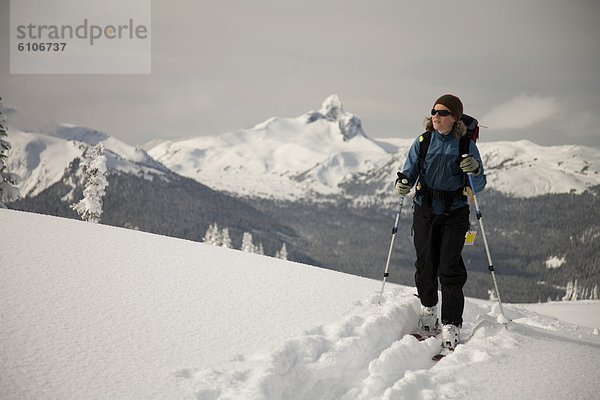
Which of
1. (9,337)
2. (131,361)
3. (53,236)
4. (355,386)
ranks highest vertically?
(53,236)

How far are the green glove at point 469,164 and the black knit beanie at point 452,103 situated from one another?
0.64 m

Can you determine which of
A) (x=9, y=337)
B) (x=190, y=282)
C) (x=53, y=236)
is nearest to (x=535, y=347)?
(x=190, y=282)

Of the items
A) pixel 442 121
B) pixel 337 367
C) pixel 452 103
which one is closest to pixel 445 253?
pixel 442 121

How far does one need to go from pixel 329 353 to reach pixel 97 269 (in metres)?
3.88

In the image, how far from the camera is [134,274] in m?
6.20

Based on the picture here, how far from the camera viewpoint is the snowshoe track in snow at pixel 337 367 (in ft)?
12.2

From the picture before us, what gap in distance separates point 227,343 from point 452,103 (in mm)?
4242

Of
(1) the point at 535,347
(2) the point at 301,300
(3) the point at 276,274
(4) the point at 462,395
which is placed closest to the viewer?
(4) the point at 462,395

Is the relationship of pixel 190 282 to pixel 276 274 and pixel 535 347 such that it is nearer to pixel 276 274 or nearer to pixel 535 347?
pixel 276 274

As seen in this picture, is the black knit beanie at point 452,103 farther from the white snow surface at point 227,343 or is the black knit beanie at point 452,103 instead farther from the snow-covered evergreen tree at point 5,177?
the snow-covered evergreen tree at point 5,177

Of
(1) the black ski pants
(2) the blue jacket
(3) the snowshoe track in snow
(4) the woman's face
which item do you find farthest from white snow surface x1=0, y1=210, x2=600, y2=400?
(4) the woman's face

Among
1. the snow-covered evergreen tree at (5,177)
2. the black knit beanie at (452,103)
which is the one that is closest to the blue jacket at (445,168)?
the black knit beanie at (452,103)

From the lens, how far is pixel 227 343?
14.6ft

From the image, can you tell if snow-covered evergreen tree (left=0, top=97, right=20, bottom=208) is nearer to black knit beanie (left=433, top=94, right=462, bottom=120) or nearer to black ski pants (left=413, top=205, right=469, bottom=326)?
black ski pants (left=413, top=205, right=469, bottom=326)
